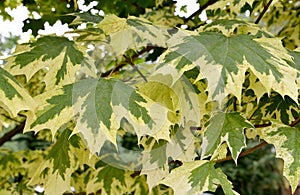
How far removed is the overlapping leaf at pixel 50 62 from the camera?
0.85m

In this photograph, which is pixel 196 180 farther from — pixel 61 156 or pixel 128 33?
pixel 61 156

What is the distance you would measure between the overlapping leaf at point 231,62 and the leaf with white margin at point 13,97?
8.9 inches

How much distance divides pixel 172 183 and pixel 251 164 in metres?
5.77

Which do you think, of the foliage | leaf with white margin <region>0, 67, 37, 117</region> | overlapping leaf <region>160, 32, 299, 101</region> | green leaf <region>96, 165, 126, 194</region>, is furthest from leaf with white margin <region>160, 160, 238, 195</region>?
green leaf <region>96, 165, 126, 194</region>

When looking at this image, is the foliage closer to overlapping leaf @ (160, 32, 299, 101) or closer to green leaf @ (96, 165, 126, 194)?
overlapping leaf @ (160, 32, 299, 101)

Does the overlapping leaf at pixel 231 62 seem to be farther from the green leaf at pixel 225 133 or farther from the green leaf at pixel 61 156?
the green leaf at pixel 61 156

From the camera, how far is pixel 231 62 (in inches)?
29.0

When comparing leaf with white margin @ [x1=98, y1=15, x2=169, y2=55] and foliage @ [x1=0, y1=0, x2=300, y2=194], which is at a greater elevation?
leaf with white margin @ [x1=98, y1=15, x2=169, y2=55]

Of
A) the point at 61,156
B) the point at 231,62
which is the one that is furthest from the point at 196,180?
the point at 61,156

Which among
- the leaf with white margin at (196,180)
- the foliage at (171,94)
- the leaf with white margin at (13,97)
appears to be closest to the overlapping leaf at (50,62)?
the foliage at (171,94)

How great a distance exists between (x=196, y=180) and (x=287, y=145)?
0.17m

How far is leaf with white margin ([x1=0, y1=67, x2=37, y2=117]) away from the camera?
2.27 ft

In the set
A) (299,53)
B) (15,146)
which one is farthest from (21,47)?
(15,146)

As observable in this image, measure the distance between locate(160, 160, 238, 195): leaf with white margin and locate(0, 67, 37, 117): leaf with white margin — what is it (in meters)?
0.26
